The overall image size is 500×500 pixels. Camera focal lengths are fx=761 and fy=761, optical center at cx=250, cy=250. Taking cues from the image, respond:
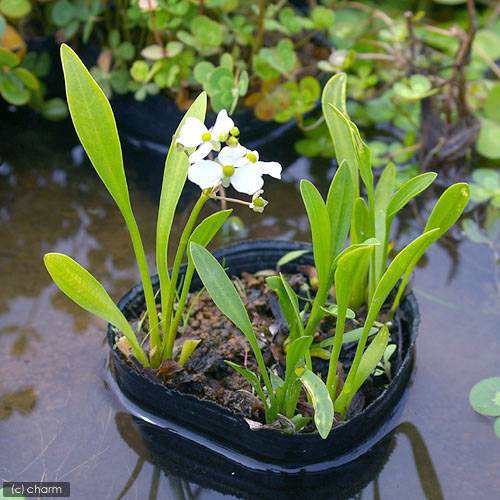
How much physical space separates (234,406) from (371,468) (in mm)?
236

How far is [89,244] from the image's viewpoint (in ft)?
5.05

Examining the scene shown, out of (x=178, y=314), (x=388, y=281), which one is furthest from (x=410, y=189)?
(x=178, y=314)

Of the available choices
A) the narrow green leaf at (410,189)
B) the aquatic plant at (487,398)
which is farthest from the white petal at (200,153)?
the aquatic plant at (487,398)

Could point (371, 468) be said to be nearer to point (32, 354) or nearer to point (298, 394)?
point (298, 394)

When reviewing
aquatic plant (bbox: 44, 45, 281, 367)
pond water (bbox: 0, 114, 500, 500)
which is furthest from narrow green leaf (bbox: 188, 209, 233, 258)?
pond water (bbox: 0, 114, 500, 500)

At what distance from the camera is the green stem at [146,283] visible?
1066mm

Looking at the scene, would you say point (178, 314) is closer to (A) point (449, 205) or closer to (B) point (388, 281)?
(B) point (388, 281)

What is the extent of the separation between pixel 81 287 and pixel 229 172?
29 cm

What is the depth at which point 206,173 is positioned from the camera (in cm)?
89

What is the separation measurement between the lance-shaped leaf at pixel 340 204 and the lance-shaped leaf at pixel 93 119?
0.28 meters

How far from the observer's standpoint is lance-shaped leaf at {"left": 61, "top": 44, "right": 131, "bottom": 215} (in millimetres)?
945

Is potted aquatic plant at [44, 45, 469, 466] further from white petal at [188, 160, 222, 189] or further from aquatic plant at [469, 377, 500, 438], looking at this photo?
aquatic plant at [469, 377, 500, 438]

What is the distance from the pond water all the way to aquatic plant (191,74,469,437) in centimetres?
18

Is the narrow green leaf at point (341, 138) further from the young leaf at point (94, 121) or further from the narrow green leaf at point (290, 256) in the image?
the young leaf at point (94, 121)
